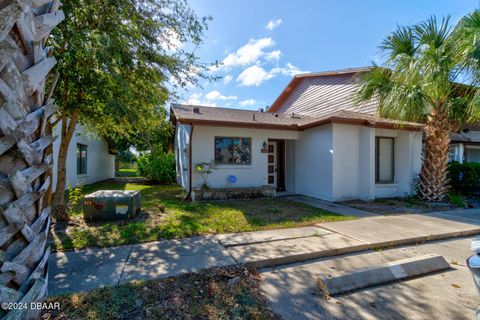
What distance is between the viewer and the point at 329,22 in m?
9.64

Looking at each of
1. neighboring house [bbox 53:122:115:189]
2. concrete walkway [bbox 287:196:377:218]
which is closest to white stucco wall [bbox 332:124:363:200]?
concrete walkway [bbox 287:196:377:218]

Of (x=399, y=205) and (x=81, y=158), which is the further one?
(x=81, y=158)

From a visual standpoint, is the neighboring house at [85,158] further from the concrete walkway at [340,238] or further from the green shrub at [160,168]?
the concrete walkway at [340,238]

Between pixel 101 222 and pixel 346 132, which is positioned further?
pixel 346 132

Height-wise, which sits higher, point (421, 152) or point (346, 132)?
Answer: point (346, 132)

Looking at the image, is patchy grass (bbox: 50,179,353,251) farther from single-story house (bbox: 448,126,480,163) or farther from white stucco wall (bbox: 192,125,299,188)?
single-story house (bbox: 448,126,480,163)

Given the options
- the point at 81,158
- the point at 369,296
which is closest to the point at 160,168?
the point at 81,158

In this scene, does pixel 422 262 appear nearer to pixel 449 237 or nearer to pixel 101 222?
pixel 449 237

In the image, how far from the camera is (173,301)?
265 cm

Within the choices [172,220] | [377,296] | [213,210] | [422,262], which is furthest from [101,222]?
[422,262]

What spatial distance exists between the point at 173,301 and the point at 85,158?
1427cm

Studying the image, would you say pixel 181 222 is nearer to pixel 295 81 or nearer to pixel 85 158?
pixel 85 158

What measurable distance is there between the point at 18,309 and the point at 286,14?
10638mm

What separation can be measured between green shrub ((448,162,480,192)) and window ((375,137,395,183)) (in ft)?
11.4
